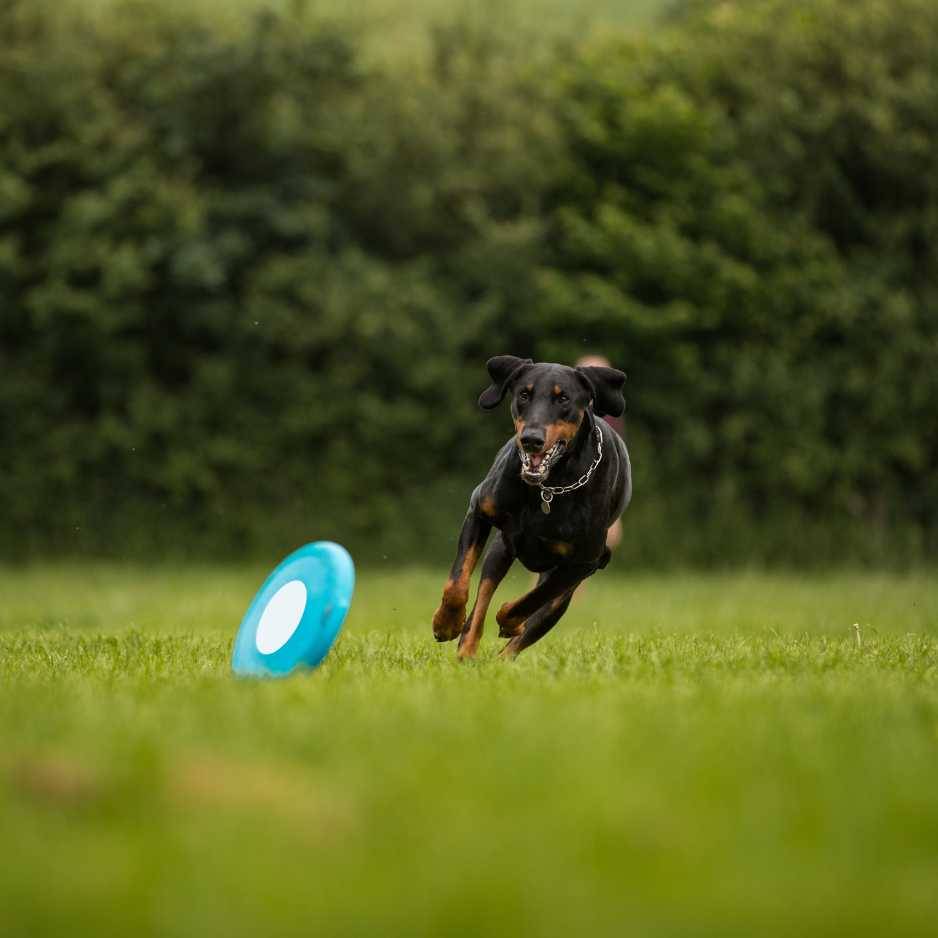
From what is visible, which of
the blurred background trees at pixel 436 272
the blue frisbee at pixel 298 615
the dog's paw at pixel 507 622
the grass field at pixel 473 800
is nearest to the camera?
the grass field at pixel 473 800

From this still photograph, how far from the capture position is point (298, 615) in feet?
19.2

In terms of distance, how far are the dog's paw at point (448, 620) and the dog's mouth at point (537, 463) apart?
2.09 ft

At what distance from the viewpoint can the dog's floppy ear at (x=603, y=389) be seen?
634 cm

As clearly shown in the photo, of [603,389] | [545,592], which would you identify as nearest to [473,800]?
[545,592]

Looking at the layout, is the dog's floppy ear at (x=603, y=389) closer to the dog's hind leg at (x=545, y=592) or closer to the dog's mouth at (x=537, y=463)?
the dog's mouth at (x=537, y=463)

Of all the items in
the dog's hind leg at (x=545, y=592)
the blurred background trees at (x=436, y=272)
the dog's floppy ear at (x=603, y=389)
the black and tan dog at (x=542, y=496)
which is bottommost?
the dog's hind leg at (x=545, y=592)

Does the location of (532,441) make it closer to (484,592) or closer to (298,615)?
(484,592)

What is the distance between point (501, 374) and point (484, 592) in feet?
3.34

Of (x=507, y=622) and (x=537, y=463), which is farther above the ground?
(x=537, y=463)

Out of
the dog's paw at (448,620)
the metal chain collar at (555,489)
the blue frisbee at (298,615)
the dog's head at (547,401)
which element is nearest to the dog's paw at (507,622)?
the dog's paw at (448,620)

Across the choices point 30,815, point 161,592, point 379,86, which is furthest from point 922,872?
point 379,86

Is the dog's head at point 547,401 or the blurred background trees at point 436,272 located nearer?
the dog's head at point 547,401

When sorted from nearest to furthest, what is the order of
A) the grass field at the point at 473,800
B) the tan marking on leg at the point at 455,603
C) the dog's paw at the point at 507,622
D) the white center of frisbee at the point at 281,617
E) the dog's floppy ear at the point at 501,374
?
1. the grass field at the point at 473,800
2. the white center of frisbee at the point at 281,617
3. the tan marking on leg at the point at 455,603
4. the dog's floppy ear at the point at 501,374
5. the dog's paw at the point at 507,622

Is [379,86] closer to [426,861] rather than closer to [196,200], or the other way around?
[196,200]
